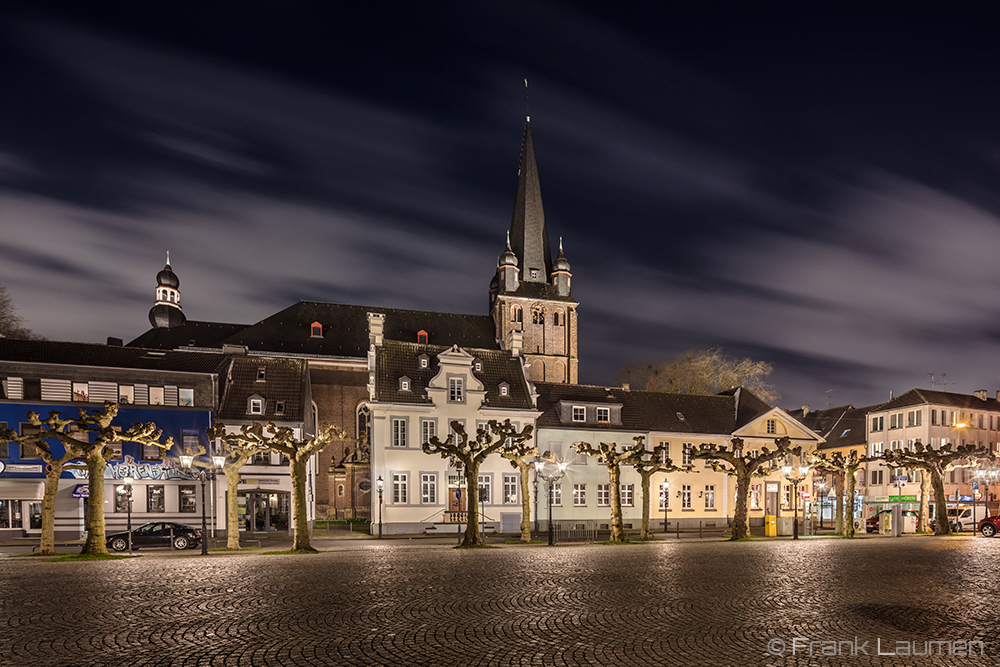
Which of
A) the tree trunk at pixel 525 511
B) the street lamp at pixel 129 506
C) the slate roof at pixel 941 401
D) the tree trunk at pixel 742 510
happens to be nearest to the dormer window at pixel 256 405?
the street lamp at pixel 129 506

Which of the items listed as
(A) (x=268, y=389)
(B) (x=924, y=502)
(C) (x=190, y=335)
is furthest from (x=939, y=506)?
(C) (x=190, y=335)

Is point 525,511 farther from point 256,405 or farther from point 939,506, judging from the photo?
point 939,506

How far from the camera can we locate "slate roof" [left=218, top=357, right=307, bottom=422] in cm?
Answer: 4650

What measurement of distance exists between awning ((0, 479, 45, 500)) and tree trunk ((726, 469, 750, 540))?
132ft

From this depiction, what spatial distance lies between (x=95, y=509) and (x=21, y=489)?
19.4 m

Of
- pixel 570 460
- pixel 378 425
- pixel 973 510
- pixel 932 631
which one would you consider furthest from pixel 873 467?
pixel 932 631

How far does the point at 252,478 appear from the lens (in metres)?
46.1

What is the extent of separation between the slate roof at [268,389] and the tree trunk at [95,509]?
706 inches

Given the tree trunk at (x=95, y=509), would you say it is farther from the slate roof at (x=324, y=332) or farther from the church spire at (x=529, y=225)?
the church spire at (x=529, y=225)

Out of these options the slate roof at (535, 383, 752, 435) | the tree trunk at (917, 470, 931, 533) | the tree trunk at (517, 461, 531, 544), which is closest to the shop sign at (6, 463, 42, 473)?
the tree trunk at (517, 461, 531, 544)

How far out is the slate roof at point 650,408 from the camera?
5281cm

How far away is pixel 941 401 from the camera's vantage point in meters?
66.1

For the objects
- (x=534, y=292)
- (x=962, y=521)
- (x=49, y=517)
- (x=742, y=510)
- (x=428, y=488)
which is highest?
(x=534, y=292)

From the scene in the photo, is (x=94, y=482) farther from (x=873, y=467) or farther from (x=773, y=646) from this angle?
(x=873, y=467)
